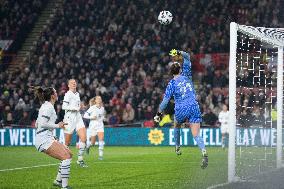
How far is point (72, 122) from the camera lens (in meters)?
19.7

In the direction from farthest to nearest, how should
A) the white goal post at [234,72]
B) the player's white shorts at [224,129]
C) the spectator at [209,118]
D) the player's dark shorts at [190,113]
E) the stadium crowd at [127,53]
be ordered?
the stadium crowd at [127,53], the spectator at [209,118], the player's white shorts at [224,129], the player's dark shorts at [190,113], the white goal post at [234,72]

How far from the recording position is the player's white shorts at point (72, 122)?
64.3 feet

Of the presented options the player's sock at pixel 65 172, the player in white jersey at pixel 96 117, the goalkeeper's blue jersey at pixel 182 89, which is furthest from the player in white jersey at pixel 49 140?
the player in white jersey at pixel 96 117

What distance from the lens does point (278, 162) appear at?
17.8 metres

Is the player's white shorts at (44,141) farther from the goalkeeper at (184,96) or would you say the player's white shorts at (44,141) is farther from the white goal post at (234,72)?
the white goal post at (234,72)

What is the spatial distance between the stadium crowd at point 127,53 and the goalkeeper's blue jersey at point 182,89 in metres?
15.9

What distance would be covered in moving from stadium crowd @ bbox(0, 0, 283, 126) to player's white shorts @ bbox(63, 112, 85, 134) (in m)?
12.8

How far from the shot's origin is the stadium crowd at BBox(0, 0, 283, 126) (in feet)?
110

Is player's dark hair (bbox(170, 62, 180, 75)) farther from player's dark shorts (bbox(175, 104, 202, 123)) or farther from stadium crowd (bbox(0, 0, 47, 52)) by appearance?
stadium crowd (bbox(0, 0, 47, 52))

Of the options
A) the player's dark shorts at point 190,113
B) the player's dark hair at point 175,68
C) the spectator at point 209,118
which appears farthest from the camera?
the spectator at point 209,118

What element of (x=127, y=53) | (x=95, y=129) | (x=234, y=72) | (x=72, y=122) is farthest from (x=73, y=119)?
(x=127, y=53)

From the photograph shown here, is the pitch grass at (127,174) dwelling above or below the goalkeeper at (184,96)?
below

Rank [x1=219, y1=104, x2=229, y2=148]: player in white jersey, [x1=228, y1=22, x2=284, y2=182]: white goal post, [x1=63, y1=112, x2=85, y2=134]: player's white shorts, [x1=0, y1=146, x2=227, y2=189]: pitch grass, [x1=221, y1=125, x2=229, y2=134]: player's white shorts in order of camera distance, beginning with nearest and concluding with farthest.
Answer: [x1=228, y1=22, x2=284, y2=182]: white goal post < [x1=0, y1=146, x2=227, y2=189]: pitch grass < [x1=63, y1=112, x2=85, y2=134]: player's white shorts < [x1=219, y1=104, x2=229, y2=148]: player in white jersey < [x1=221, y1=125, x2=229, y2=134]: player's white shorts

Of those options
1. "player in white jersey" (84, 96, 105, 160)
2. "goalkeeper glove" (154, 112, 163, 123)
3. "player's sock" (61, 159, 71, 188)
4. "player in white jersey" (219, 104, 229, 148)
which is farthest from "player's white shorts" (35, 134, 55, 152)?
"player in white jersey" (219, 104, 229, 148)
